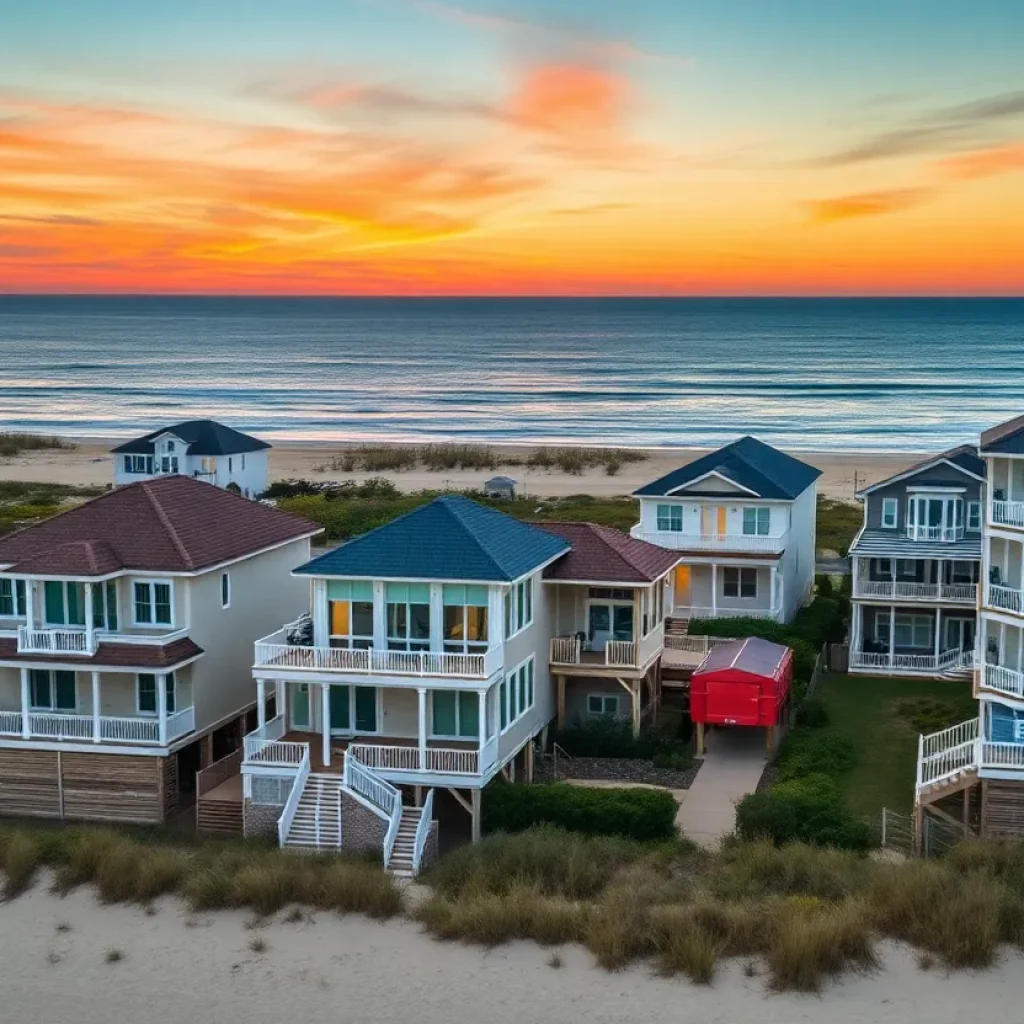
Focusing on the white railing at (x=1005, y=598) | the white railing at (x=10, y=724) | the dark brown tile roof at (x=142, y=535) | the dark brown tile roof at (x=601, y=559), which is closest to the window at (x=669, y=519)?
the dark brown tile roof at (x=601, y=559)

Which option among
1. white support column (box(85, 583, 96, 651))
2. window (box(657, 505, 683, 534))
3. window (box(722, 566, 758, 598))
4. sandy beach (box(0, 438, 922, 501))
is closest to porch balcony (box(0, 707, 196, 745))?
white support column (box(85, 583, 96, 651))

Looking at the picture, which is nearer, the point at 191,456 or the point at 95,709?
the point at 95,709

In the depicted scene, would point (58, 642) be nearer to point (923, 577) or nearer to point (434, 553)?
point (434, 553)

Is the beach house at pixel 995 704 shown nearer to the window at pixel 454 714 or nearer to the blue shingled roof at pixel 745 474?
the window at pixel 454 714

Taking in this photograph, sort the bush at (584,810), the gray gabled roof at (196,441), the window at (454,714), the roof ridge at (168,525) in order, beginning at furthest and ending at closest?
the gray gabled roof at (196,441) → the roof ridge at (168,525) → the window at (454,714) → the bush at (584,810)

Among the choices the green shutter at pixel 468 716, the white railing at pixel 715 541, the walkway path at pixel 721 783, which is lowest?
the walkway path at pixel 721 783

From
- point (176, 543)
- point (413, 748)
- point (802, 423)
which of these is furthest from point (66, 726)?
point (802, 423)

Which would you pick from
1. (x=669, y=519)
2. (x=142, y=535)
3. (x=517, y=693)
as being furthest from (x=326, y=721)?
(x=669, y=519)

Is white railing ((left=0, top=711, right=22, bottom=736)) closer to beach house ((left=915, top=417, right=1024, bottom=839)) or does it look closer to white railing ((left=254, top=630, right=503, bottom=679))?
white railing ((left=254, top=630, right=503, bottom=679))
